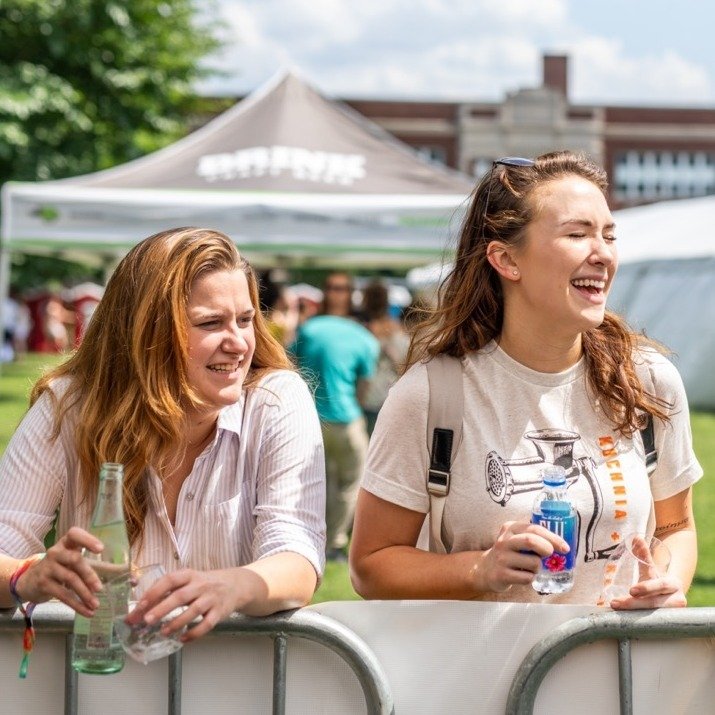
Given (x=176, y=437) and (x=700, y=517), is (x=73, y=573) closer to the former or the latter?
(x=176, y=437)

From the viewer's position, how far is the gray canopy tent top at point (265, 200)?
27.1 ft

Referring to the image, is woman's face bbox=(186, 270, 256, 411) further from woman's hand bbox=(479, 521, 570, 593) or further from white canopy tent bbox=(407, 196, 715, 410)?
white canopy tent bbox=(407, 196, 715, 410)

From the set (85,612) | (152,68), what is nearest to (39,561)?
(85,612)

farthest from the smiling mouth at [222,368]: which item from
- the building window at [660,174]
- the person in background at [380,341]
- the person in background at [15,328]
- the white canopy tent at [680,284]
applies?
the building window at [660,174]

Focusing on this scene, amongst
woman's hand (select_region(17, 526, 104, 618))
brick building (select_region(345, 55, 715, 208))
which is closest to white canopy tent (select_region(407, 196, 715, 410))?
woman's hand (select_region(17, 526, 104, 618))

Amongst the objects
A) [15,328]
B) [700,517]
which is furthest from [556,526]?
[15,328]

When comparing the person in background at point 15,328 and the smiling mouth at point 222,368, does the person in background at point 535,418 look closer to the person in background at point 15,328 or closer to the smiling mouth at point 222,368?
the smiling mouth at point 222,368

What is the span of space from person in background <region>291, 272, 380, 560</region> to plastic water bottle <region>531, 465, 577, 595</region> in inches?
206

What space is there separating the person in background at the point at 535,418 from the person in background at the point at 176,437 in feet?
0.61

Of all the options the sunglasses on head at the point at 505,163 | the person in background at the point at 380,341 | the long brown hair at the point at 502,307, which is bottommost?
the long brown hair at the point at 502,307

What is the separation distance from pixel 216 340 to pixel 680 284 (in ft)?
71.5

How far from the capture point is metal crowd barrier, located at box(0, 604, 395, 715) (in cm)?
238

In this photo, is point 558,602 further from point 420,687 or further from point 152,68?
point 152,68

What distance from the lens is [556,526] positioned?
7.88ft
